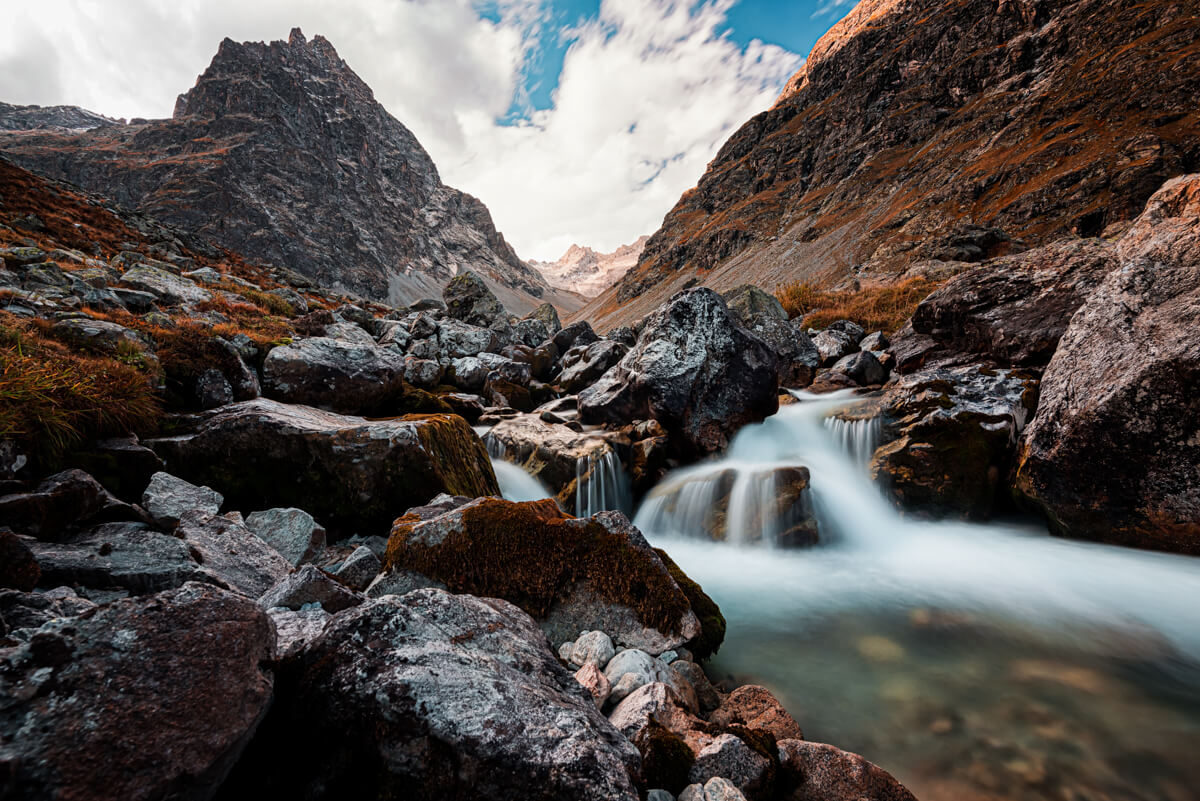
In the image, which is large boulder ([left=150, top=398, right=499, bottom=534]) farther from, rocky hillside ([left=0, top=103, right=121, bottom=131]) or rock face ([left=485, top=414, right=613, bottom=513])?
rocky hillside ([left=0, top=103, right=121, bottom=131])

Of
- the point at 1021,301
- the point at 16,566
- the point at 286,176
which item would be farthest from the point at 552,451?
the point at 286,176

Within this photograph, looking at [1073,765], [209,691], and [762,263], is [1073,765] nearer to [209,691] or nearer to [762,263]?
[209,691]

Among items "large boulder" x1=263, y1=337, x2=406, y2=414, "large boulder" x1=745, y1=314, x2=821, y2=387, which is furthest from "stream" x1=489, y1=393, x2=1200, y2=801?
"large boulder" x1=745, y1=314, x2=821, y2=387

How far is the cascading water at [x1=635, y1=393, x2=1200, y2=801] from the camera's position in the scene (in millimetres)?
3982

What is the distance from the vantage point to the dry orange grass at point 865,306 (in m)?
19.7

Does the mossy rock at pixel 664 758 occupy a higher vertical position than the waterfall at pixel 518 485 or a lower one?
→ lower

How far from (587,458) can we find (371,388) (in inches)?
193

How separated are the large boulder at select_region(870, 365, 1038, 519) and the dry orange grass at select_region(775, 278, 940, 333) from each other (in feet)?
34.1

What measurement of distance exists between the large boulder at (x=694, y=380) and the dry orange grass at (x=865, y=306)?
31.8ft

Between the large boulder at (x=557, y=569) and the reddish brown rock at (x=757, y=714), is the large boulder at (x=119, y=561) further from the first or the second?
the reddish brown rock at (x=757, y=714)

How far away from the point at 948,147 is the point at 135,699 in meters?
79.5

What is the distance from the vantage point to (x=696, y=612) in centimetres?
511

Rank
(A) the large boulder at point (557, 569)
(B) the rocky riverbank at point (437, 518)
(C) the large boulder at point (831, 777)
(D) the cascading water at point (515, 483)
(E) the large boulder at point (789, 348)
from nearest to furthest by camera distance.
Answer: (B) the rocky riverbank at point (437, 518), (C) the large boulder at point (831, 777), (A) the large boulder at point (557, 569), (D) the cascading water at point (515, 483), (E) the large boulder at point (789, 348)

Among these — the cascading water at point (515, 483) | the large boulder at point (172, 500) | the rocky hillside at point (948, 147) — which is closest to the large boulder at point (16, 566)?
the large boulder at point (172, 500)
